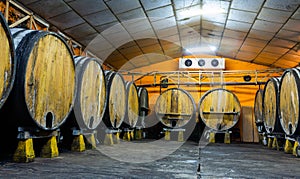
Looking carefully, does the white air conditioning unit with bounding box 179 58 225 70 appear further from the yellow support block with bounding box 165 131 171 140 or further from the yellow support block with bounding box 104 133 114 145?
the yellow support block with bounding box 104 133 114 145

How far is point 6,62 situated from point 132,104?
4.12 meters

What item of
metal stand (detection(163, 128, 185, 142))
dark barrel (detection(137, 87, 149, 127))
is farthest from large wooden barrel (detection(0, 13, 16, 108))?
metal stand (detection(163, 128, 185, 142))

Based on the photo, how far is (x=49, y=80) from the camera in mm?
2629

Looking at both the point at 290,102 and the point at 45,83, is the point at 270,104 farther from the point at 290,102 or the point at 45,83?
the point at 45,83

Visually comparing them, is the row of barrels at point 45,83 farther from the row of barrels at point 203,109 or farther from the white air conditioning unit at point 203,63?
the white air conditioning unit at point 203,63

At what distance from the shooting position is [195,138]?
310 inches

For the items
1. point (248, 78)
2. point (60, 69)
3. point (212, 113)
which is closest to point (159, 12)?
point (212, 113)

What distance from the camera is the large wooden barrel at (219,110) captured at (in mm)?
6922

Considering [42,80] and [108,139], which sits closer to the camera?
[42,80]

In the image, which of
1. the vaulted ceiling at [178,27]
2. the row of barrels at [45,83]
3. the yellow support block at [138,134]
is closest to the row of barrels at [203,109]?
the yellow support block at [138,134]

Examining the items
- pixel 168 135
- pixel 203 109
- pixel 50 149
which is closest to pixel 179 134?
pixel 168 135

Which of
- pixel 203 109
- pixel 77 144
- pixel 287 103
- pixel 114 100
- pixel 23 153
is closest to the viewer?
pixel 23 153

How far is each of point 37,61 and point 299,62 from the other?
7.89 meters

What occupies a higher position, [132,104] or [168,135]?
[132,104]
